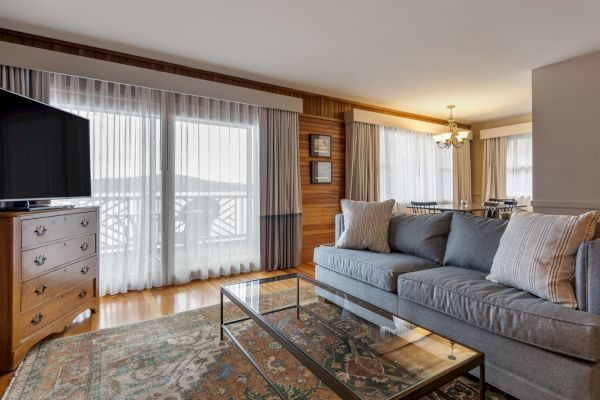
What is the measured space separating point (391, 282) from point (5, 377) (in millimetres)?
2343

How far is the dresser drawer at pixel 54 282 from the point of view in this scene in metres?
1.88

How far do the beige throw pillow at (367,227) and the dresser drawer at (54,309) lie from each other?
2168 mm

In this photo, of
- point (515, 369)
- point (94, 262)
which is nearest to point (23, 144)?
point (94, 262)

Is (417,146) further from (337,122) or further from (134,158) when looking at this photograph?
(134,158)

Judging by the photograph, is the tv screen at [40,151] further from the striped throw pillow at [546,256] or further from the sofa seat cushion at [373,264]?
the striped throw pillow at [546,256]

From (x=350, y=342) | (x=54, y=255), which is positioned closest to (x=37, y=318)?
(x=54, y=255)

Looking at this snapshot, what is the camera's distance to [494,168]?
6074mm

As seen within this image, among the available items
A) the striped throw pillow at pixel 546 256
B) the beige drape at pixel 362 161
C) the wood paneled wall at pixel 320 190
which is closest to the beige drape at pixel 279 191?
the wood paneled wall at pixel 320 190

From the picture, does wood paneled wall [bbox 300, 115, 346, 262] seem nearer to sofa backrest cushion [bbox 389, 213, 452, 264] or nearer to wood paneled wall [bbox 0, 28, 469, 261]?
wood paneled wall [bbox 0, 28, 469, 261]

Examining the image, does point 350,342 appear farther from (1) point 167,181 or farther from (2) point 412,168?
(2) point 412,168

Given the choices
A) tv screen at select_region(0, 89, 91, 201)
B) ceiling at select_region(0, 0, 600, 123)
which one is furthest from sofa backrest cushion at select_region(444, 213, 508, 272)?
tv screen at select_region(0, 89, 91, 201)

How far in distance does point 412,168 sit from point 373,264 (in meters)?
3.76

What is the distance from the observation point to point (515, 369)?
4.60 feet

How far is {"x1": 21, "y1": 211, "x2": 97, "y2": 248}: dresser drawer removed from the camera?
6.20ft
